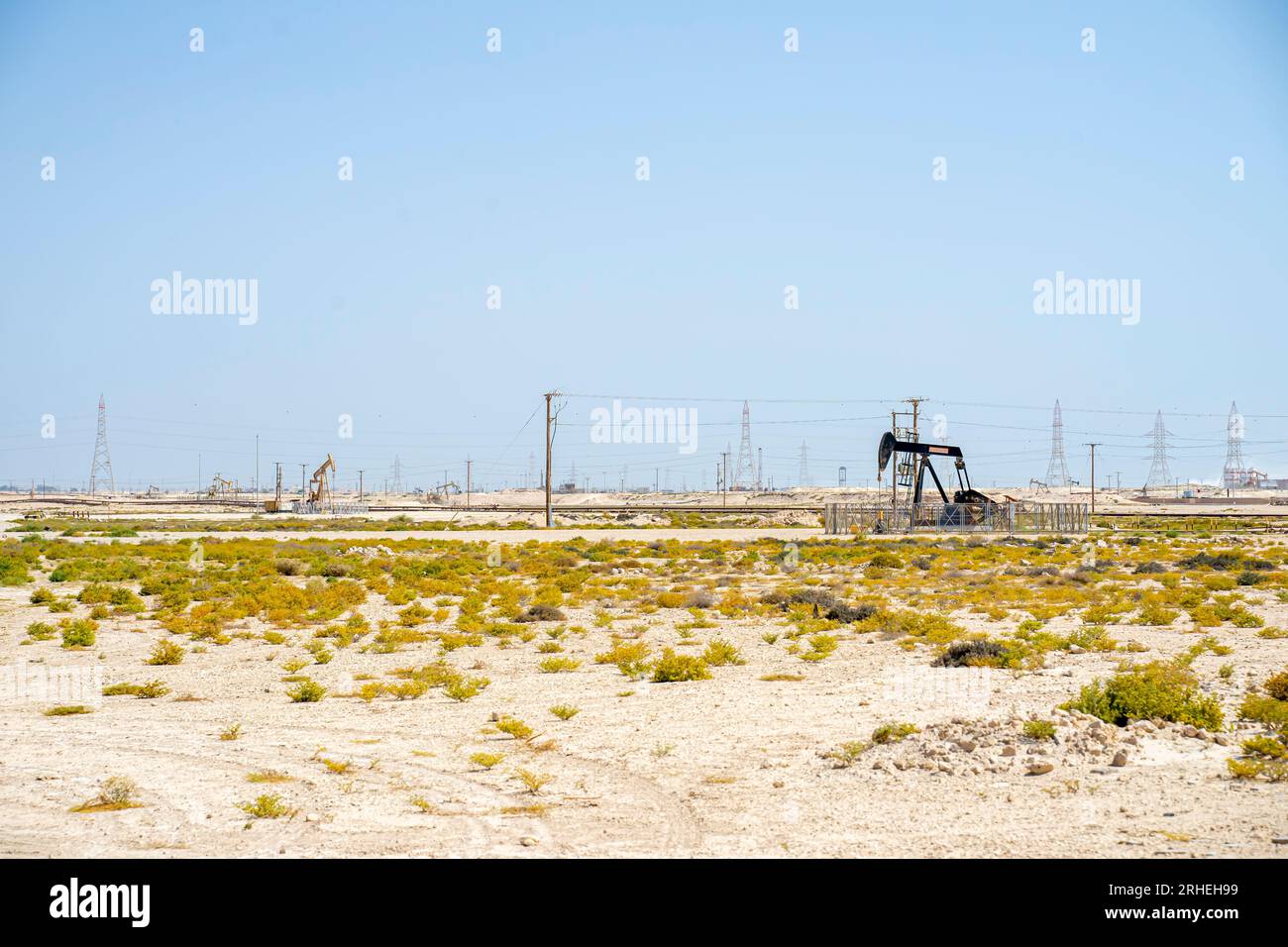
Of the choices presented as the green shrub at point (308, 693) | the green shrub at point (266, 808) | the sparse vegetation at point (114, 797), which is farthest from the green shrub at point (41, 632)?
the green shrub at point (266, 808)

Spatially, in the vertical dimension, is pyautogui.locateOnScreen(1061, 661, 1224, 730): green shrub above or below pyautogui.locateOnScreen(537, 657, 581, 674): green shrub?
above

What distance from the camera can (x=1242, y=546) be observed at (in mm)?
52031

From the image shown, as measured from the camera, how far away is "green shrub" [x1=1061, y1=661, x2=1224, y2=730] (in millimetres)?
12211

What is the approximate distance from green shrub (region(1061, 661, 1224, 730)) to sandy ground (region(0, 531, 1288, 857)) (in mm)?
507

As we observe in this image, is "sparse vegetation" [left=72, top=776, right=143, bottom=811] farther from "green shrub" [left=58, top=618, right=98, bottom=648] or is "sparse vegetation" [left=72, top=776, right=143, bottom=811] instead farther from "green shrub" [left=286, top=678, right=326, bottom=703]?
"green shrub" [left=58, top=618, right=98, bottom=648]

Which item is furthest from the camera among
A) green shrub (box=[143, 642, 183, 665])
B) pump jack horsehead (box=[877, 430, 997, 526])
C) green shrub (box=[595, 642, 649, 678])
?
pump jack horsehead (box=[877, 430, 997, 526])

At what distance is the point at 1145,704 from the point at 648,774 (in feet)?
18.7

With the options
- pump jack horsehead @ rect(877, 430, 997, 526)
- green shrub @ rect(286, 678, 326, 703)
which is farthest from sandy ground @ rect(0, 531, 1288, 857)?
pump jack horsehead @ rect(877, 430, 997, 526)

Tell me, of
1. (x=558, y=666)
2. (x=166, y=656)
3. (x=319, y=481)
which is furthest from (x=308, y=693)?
(x=319, y=481)

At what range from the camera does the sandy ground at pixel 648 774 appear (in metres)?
8.77

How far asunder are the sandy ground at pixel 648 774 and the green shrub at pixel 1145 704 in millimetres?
507

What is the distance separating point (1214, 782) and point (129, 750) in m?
11.1
